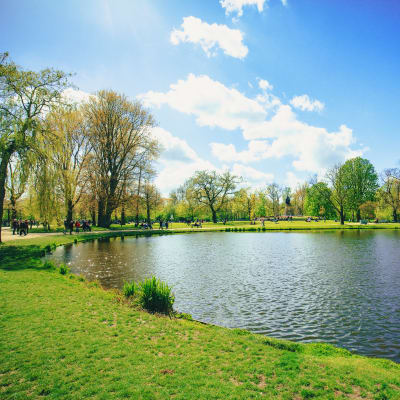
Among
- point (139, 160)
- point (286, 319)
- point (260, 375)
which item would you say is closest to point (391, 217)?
point (139, 160)

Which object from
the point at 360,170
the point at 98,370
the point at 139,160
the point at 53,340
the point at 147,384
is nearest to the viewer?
the point at 147,384

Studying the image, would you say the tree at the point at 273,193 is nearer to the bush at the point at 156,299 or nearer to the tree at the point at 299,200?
the tree at the point at 299,200

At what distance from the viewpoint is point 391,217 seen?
72250 mm

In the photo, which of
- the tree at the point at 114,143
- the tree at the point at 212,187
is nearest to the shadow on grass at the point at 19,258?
the tree at the point at 114,143

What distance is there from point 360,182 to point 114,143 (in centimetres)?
6146

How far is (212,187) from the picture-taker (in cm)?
7500

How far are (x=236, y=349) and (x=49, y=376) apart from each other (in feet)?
13.2

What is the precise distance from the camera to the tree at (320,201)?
230 feet

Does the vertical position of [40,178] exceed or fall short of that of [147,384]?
it exceeds it

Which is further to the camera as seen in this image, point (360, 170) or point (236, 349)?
point (360, 170)

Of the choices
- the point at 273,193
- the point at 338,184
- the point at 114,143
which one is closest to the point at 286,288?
the point at 114,143

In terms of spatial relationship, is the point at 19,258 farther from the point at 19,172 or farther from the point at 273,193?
the point at 273,193

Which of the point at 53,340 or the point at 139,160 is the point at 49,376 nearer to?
the point at 53,340

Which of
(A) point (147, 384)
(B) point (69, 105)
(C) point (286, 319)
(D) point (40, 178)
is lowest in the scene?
(C) point (286, 319)
